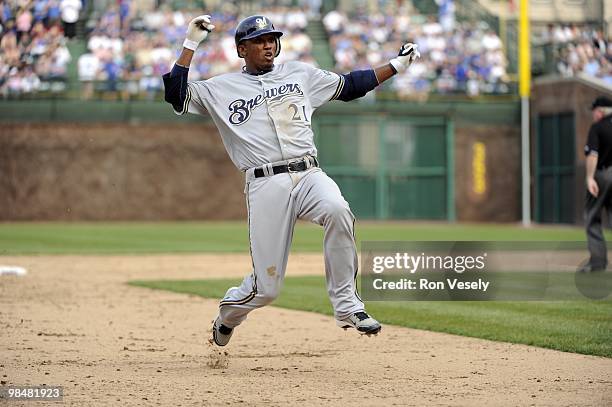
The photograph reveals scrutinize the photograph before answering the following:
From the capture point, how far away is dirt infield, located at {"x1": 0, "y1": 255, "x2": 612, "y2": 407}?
5.87 m

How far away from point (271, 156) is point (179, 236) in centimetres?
1771

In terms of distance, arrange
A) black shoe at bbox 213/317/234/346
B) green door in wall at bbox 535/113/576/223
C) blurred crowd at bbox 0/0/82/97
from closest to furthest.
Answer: black shoe at bbox 213/317/234/346 → blurred crowd at bbox 0/0/82/97 → green door in wall at bbox 535/113/576/223

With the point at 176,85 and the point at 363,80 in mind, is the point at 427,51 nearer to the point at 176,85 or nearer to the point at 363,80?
the point at 363,80

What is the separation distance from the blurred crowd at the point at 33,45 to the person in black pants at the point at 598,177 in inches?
719

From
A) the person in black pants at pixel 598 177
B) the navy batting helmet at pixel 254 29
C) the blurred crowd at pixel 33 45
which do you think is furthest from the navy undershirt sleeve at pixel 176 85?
the blurred crowd at pixel 33 45

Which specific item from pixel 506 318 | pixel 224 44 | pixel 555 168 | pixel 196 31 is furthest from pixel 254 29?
pixel 555 168

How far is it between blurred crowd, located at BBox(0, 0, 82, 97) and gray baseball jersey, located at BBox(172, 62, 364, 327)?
2171 centimetres

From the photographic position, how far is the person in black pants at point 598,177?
508 inches

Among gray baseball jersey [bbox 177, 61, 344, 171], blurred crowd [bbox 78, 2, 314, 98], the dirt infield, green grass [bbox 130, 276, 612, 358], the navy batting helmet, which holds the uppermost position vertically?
the navy batting helmet

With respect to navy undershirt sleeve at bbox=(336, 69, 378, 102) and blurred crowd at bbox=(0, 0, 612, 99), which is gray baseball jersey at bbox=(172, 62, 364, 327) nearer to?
navy undershirt sleeve at bbox=(336, 69, 378, 102)

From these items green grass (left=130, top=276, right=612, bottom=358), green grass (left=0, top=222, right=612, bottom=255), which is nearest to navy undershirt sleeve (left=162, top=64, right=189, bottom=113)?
green grass (left=130, top=276, right=612, bottom=358)

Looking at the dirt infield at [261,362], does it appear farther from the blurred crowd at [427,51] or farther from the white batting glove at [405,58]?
the blurred crowd at [427,51]

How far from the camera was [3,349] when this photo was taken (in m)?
7.86

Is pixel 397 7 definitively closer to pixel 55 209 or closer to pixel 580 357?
pixel 55 209
